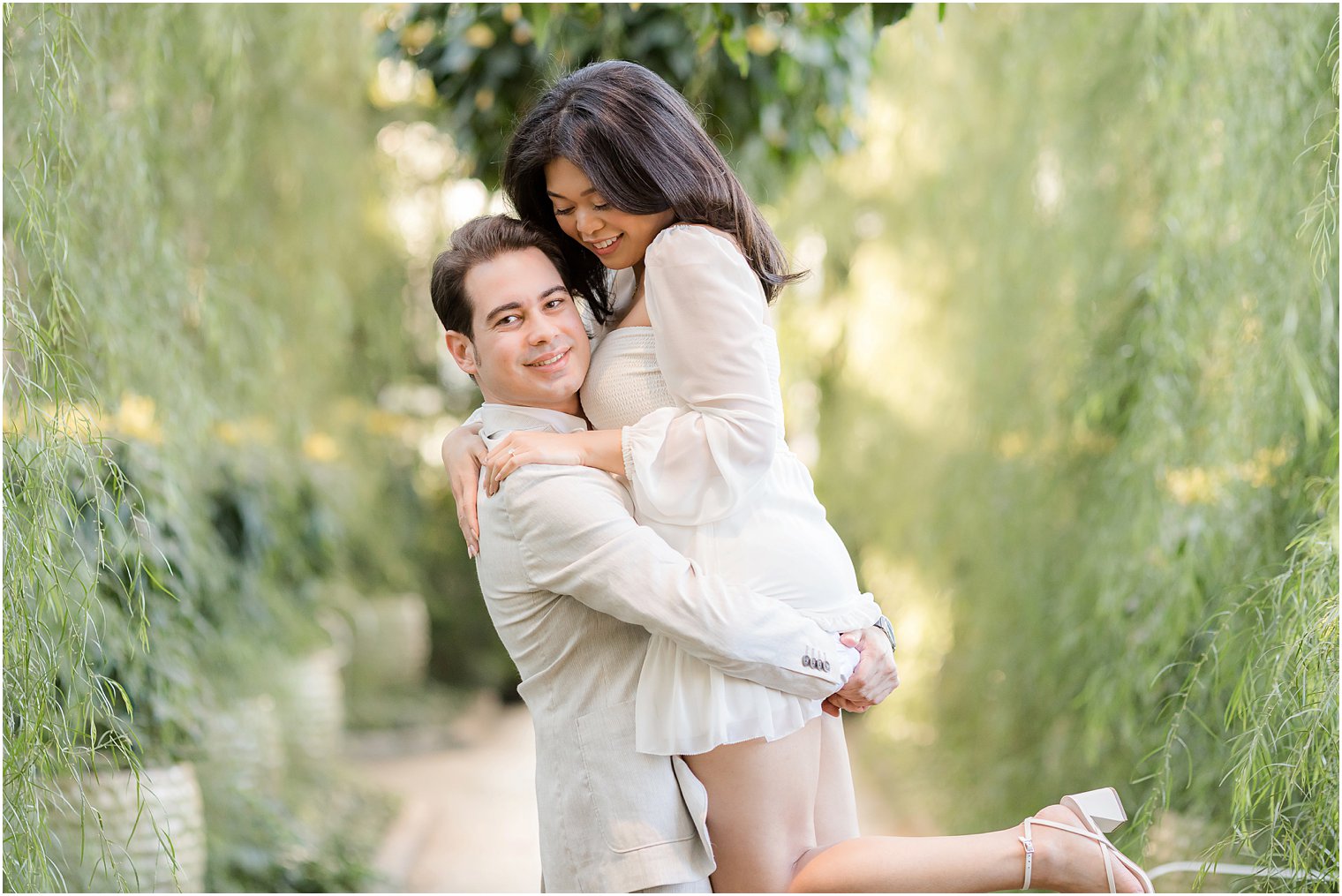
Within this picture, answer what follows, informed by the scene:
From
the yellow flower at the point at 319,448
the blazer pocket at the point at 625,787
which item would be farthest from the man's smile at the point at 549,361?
the yellow flower at the point at 319,448

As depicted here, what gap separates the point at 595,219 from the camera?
1.50m

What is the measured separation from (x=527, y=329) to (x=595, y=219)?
0.52 ft

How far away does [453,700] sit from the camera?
635 centimetres

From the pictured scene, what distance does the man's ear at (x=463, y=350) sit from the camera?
1593 millimetres

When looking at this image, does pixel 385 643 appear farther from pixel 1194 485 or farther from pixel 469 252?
pixel 469 252

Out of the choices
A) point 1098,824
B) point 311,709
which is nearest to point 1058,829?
point 1098,824

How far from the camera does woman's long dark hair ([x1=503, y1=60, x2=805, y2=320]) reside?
146cm

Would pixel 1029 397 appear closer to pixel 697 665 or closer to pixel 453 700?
pixel 697 665

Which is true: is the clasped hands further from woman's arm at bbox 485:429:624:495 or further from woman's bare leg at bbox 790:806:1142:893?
woman's arm at bbox 485:429:624:495

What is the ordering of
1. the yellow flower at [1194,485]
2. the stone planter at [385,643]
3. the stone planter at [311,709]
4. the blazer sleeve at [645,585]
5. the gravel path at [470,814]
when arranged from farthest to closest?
the stone planter at [385,643]
the stone planter at [311,709]
the gravel path at [470,814]
the yellow flower at [1194,485]
the blazer sleeve at [645,585]

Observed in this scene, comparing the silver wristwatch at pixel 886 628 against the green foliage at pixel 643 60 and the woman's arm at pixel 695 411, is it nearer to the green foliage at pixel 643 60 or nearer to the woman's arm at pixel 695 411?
the woman's arm at pixel 695 411

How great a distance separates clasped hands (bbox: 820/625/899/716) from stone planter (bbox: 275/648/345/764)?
2.91m

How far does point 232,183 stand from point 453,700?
12.8 feet

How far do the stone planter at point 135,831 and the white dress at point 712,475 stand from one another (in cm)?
120
